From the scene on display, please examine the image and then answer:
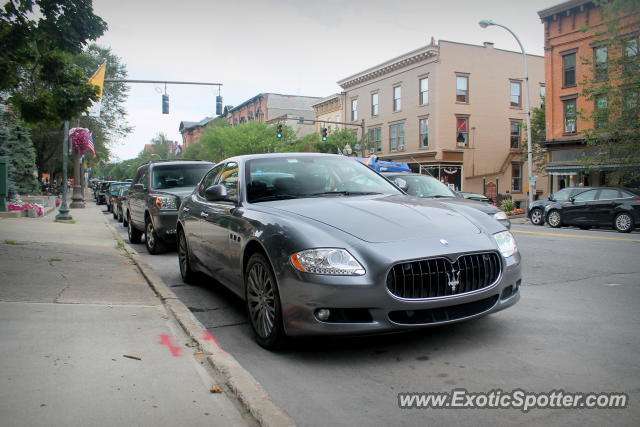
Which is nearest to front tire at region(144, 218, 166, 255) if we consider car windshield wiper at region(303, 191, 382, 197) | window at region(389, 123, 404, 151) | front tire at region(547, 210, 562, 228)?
car windshield wiper at region(303, 191, 382, 197)

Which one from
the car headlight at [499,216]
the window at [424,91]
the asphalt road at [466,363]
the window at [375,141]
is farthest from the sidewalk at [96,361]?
the window at [375,141]

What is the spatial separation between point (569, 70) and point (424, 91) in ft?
36.0

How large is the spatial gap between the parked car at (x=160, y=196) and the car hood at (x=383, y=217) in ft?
19.0

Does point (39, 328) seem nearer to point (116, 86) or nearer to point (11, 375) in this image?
point (11, 375)

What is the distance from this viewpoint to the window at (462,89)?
128ft

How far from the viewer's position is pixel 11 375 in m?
3.44

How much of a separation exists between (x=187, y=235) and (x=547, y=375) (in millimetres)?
4839

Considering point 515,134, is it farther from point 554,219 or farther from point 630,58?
point 554,219

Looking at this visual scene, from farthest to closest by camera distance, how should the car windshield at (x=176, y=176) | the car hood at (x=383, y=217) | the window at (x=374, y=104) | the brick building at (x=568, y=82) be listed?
1. the window at (x=374, y=104)
2. the brick building at (x=568, y=82)
3. the car windshield at (x=176, y=176)
4. the car hood at (x=383, y=217)

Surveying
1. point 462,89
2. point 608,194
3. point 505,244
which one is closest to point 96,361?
point 505,244

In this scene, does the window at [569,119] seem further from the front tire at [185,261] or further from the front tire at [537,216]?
the front tire at [185,261]

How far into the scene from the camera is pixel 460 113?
127 feet

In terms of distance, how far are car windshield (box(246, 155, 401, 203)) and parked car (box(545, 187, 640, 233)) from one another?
46.9 feet

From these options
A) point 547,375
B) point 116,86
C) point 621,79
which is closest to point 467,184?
point 621,79
